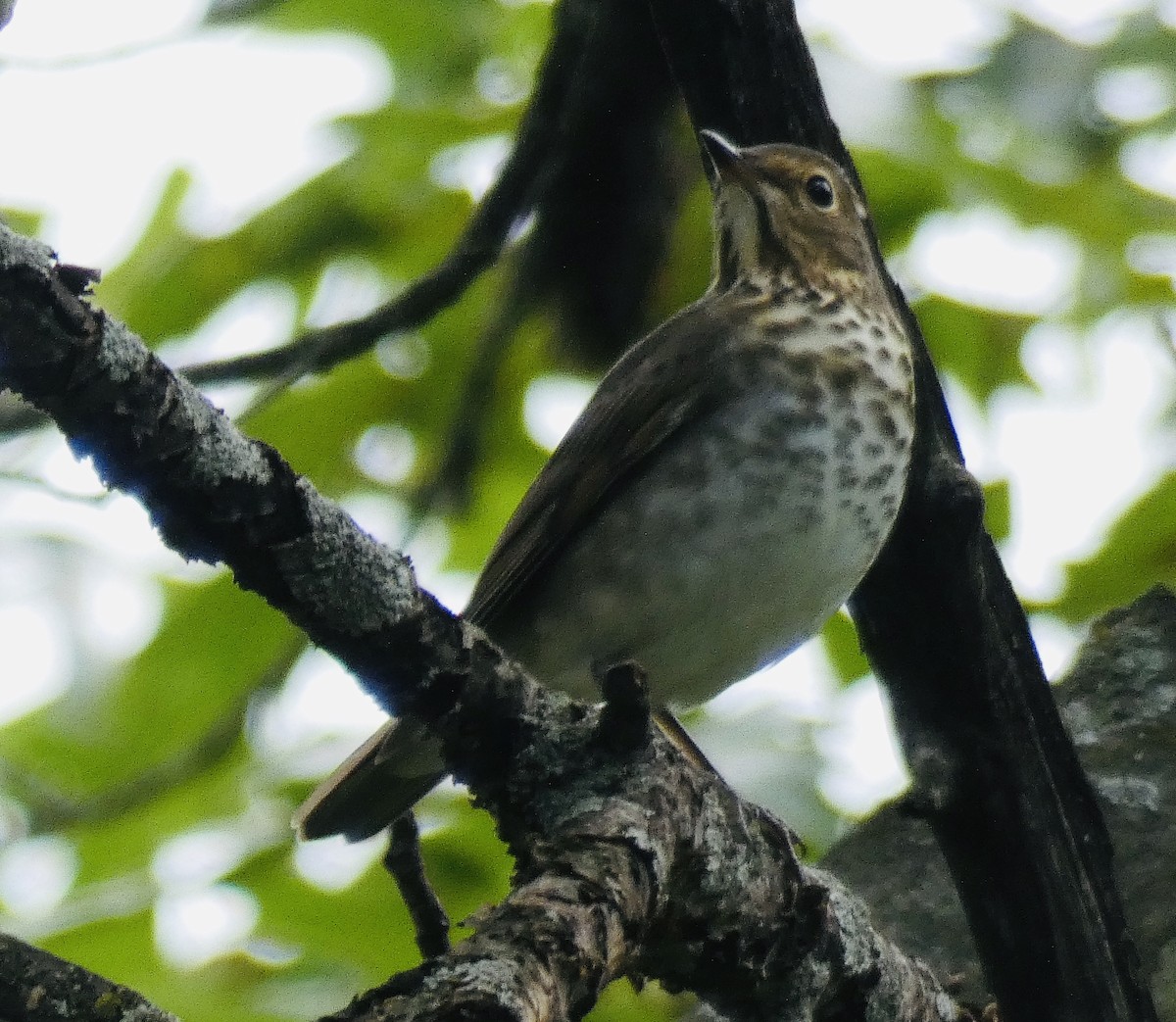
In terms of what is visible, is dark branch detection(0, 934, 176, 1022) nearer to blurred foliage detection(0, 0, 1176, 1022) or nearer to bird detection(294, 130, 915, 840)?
bird detection(294, 130, 915, 840)

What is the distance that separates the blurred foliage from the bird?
309 mm

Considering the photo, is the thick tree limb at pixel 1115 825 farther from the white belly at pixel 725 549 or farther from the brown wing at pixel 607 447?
the brown wing at pixel 607 447

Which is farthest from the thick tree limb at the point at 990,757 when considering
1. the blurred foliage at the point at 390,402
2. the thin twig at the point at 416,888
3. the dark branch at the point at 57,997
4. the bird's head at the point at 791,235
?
the dark branch at the point at 57,997

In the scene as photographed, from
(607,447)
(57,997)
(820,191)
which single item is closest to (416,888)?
(57,997)

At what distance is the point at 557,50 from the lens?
389 centimetres

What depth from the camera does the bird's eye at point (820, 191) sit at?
4.47 m

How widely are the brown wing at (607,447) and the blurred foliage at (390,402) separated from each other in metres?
0.51

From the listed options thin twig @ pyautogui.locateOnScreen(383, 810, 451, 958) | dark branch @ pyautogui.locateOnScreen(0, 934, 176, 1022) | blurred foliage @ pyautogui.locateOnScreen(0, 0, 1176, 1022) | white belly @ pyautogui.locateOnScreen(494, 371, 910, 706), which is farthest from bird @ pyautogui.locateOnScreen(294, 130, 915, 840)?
dark branch @ pyautogui.locateOnScreen(0, 934, 176, 1022)

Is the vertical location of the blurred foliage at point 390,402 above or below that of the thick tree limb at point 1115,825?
above

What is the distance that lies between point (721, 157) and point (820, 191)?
3.16ft

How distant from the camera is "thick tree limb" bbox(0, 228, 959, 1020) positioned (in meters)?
1.80

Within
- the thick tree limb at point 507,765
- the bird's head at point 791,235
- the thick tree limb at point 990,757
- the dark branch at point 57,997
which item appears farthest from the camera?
the bird's head at point 791,235

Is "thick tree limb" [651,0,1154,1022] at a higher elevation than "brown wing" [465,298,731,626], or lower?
lower

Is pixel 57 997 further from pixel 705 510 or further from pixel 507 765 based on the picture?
pixel 705 510
